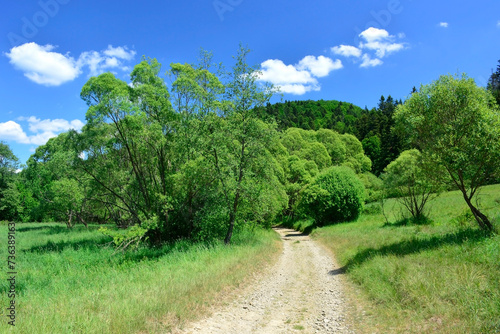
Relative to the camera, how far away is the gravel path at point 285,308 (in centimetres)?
630

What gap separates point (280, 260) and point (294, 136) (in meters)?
44.0

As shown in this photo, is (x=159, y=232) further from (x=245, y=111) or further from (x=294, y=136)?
(x=294, y=136)

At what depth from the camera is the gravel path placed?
20.7 feet

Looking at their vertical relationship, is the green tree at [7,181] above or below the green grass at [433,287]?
above

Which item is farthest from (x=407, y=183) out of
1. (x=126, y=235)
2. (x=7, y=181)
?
(x=7, y=181)

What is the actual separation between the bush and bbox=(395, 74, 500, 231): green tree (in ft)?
67.1

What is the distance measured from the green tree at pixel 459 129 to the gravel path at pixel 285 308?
6.52 metres

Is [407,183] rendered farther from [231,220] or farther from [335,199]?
[231,220]

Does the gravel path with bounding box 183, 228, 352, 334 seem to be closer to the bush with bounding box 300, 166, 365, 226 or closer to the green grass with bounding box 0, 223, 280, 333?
the green grass with bounding box 0, 223, 280, 333

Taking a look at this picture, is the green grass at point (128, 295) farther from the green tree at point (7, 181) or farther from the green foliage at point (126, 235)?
the green tree at point (7, 181)

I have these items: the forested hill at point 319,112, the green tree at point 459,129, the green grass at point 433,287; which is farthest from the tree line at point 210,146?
the forested hill at point 319,112

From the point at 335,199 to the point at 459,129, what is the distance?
21.8m

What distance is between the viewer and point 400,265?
8875mm

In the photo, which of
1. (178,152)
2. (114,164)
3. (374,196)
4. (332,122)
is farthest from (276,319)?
(332,122)
